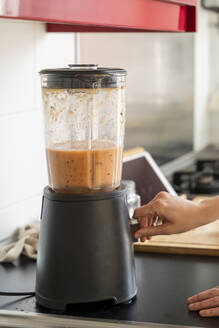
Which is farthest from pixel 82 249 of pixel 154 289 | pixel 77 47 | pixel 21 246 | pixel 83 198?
pixel 77 47

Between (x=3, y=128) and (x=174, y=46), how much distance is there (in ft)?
5.09

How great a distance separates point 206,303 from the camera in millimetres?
1099

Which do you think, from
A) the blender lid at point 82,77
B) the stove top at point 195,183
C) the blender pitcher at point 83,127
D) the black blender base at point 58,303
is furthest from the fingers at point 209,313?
the stove top at point 195,183

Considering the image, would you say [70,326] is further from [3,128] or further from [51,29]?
[51,29]

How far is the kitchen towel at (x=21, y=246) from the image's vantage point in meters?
1.40

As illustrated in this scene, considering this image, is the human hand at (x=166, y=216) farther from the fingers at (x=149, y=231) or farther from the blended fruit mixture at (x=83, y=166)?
the blended fruit mixture at (x=83, y=166)

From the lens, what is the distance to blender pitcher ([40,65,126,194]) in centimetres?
109

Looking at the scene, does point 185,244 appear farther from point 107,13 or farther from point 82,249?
Result: point 107,13

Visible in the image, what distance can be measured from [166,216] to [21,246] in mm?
378

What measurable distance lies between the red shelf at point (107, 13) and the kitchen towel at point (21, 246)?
50 centimetres

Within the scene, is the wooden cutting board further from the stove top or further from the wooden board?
the stove top

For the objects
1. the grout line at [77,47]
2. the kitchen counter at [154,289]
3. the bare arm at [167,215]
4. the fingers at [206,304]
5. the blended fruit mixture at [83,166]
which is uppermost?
the grout line at [77,47]

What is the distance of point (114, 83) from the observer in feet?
3.64

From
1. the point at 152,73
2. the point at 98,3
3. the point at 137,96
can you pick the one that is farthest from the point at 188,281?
the point at 152,73
